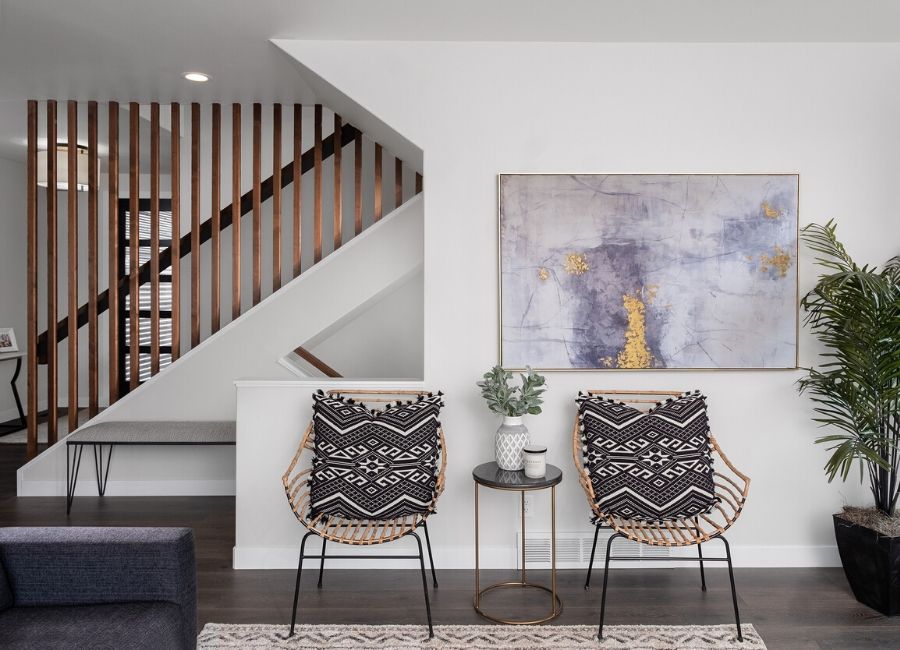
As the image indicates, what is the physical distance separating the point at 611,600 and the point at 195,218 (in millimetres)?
3633

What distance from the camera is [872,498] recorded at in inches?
134

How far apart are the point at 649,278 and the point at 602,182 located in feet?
1.73

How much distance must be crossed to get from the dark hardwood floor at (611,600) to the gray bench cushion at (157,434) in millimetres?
807

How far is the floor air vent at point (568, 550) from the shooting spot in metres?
3.34

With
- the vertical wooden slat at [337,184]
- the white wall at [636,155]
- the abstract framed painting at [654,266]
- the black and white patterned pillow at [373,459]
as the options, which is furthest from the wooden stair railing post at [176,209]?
the abstract framed painting at [654,266]

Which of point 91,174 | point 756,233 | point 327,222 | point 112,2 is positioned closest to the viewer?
point 112,2

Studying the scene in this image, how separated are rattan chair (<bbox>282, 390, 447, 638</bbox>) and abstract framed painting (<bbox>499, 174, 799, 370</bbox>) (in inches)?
32.8

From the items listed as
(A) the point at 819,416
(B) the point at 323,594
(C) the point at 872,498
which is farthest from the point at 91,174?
(C) the point at 872,498

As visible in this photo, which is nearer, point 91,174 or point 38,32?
point 38,32

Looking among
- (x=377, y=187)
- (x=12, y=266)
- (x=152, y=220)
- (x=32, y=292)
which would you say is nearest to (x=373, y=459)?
(x=377, y=187)

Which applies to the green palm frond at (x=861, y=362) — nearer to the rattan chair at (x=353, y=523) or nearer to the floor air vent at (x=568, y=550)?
the floor air vent at (x=568, y=550)

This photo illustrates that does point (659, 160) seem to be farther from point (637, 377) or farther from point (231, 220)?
point (231, 220)

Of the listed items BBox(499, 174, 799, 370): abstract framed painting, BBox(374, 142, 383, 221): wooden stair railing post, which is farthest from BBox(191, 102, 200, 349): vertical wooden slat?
BBox(499, 174, 799, 370): abstract framed painting

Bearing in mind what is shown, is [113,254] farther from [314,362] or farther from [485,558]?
[485,558]
